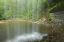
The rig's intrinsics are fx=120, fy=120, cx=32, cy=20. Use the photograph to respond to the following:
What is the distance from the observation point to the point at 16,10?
2834 cm

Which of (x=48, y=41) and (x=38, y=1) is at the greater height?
(x=38, y=1)

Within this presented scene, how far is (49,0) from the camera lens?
24.3m

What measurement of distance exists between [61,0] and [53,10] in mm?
3019

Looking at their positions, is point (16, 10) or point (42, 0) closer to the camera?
point (42, 0)

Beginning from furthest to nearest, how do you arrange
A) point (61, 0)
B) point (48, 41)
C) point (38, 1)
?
point (38, 1) → point (61, 0) → point (48, 41)

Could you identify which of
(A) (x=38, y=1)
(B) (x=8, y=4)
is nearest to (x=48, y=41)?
(A) (x=38, y=1)

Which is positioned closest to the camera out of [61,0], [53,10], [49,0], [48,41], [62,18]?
[48,41]

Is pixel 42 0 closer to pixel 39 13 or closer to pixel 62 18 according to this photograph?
pixel 39 13

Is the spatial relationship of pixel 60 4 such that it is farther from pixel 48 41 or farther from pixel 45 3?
pixel 48 41

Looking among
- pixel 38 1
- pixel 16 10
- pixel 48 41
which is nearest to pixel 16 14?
pixel 16 10

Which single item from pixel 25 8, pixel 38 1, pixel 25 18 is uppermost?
pixel 38 1

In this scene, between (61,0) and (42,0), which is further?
(42,0)

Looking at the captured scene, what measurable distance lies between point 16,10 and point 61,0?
11.1 m

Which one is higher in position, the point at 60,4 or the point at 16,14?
the point at 60,4
